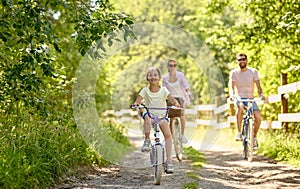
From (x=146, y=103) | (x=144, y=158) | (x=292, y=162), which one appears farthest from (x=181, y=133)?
(x=146, y=103)

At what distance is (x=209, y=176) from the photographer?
25.6 feet

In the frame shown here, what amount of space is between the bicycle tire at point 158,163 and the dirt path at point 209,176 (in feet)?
0.37

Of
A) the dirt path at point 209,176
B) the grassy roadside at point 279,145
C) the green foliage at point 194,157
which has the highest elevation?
the grassy roadside at point 279,145

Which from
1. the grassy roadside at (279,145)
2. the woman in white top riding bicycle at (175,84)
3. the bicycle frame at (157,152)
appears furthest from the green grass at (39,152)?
the grassy roadside at (279,145)

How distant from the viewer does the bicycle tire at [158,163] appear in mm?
6797

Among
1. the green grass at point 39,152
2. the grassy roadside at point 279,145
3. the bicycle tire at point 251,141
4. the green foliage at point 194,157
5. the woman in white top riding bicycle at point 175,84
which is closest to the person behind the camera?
the green grass at point 39,152

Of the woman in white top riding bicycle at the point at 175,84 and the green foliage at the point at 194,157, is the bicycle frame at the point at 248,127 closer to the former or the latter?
the green foliage at the point at 194,157

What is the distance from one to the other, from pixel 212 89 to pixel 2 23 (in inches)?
943

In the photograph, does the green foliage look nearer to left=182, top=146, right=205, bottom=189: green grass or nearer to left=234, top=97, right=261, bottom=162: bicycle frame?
left=182, top=146, right=205, bottom=189: green grass

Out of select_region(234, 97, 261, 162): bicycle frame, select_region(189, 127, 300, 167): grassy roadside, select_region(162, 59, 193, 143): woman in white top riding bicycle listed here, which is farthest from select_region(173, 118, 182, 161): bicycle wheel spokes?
select_region(189, 127, 300, 167): grassy roadside

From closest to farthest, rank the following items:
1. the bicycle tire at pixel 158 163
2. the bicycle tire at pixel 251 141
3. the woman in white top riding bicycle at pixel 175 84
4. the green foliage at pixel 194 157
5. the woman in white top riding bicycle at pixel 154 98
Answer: the bicycle tire at pixel 158 163
the woman in white top riding bicycle at pixel 154 98
the green foliage at pixel 194 157
the bicycle tire at pixel 251 141
the woman in white top riding bicycle at pixel 175 84

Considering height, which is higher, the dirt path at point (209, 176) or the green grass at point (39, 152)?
the green grass at point (39, 152)

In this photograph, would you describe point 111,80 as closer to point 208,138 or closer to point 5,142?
point 208,138

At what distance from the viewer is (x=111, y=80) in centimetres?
1653
